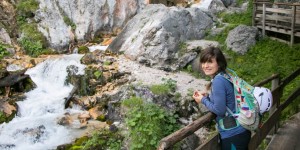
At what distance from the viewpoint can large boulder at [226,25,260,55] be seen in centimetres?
1484

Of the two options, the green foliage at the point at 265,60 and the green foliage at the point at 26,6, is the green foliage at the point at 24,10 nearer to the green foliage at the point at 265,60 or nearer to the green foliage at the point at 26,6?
the green foliage at the point at 26,6

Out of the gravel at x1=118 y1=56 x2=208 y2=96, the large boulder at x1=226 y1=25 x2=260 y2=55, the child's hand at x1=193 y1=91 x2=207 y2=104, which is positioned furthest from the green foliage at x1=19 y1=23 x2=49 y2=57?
the child's hand at x1=193 y1=91 x2=207 y2=104

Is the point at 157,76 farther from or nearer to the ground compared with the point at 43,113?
farther from the ground

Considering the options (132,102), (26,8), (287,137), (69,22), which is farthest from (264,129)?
(26,8)

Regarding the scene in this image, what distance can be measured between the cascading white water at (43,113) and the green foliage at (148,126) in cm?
306

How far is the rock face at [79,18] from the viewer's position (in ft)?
60.4

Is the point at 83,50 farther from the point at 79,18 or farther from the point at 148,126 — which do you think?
the point at 148,126

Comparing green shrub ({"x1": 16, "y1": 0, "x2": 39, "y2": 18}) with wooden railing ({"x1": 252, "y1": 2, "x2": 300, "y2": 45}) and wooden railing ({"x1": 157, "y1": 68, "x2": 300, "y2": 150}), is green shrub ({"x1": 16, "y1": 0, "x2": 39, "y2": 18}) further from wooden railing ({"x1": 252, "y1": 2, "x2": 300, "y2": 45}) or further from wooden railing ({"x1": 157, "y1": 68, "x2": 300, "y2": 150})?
wooden railing ({"x1": 157, "y1": 68, "x2": 300, "y2": 150})

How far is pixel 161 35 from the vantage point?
15.0 m

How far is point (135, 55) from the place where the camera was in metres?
15.1

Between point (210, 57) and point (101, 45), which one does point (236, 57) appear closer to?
point (101, 45)

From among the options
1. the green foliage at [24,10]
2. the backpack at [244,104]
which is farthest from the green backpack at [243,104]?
the green foliage at [24,10]

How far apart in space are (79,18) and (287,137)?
1567 centimetres

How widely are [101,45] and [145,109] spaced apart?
1046 cm
